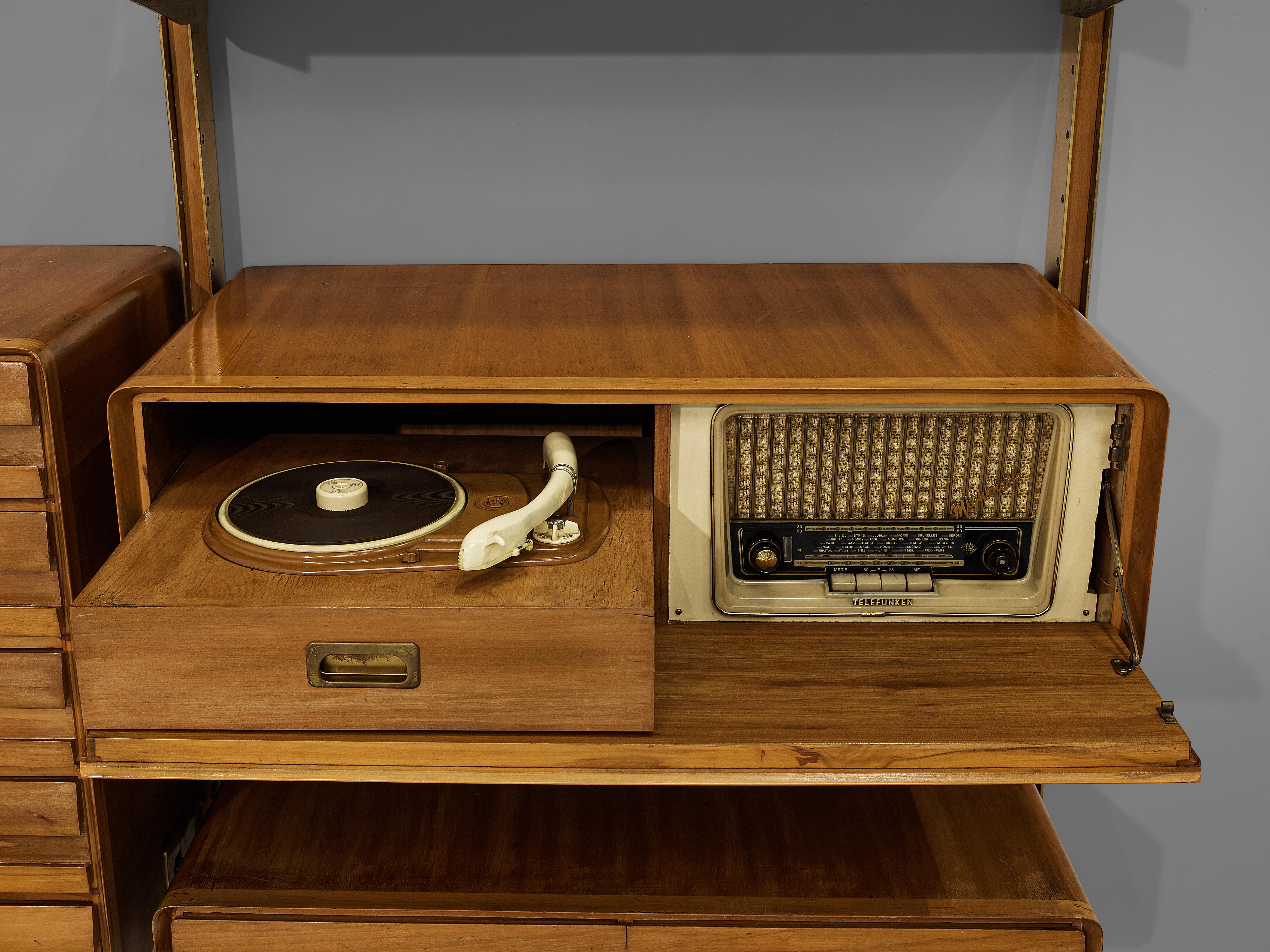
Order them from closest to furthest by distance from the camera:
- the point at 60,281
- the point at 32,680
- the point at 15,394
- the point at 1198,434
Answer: the point at 15,394 < the point at 32,680 < the point at 60,281 < the point at 1198,434

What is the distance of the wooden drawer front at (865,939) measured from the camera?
114 cm

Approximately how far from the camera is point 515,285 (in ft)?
4.49

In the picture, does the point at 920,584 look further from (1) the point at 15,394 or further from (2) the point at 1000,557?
(1) the point at 15,394

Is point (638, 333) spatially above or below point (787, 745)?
above

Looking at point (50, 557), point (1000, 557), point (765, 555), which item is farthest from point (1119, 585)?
point (50, 557)

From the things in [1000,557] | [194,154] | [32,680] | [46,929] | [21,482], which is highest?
[194,154]

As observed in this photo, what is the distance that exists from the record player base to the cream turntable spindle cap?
395 millimetres

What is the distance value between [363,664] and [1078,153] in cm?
102

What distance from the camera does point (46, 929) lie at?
47.7 inches

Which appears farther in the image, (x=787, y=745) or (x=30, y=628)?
(x=30, y=628)

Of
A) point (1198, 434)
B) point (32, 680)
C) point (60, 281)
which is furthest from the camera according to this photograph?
point (1198, 434)

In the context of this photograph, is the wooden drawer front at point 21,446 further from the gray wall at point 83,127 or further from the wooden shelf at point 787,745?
the gray wall at point 83,127

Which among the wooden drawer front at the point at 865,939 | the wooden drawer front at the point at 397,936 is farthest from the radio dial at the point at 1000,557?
the wooden drawer front at the point at 397,936

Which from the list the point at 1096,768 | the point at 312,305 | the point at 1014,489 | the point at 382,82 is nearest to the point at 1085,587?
the point at 1014,489
